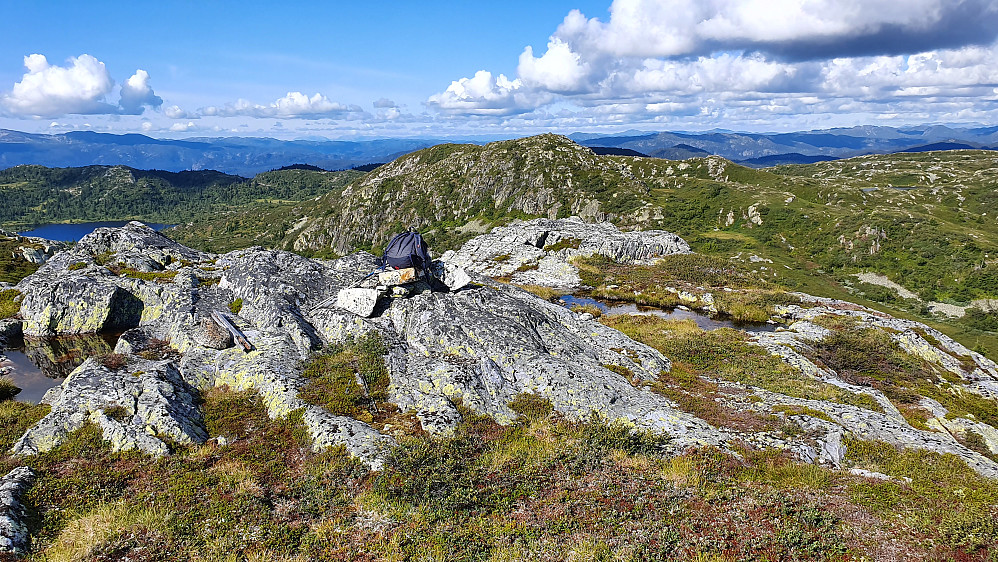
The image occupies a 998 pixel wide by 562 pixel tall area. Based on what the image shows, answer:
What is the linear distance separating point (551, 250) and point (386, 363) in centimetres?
6286

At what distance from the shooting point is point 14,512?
11.1 m

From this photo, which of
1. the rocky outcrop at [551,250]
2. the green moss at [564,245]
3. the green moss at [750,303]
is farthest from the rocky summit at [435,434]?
the green moss at [564,245]

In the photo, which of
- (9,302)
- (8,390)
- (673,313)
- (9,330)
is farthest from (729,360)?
(9,302)

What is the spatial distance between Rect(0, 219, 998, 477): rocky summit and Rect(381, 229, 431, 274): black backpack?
6.78 ft

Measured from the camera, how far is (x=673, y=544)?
1163 cm

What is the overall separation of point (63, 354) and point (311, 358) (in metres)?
13.1

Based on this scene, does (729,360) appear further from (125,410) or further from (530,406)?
(125,410)

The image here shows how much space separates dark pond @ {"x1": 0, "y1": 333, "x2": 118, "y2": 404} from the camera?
19486mm

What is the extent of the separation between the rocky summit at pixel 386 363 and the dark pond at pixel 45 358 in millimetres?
943

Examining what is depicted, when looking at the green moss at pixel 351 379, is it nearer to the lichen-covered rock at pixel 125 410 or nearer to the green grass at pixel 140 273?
the lichen-covered rock at pixel 125 410

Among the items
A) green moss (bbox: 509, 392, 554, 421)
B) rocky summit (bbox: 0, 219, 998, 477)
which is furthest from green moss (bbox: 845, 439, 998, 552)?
green moss (bbox: 509, 392, 554, 421)

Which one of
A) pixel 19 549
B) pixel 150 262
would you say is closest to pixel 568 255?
pixel 150 262

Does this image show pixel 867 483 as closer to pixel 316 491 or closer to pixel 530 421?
pixel 530 421

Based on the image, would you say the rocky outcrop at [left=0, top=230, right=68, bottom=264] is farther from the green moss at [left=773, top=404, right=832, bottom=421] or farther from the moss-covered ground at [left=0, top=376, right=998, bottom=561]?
the green moss at [left=773, top=404, right=832, bottom=421]
